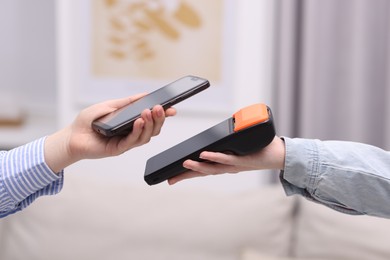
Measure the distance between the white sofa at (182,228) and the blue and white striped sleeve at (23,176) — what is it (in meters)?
0.49

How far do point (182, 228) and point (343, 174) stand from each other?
2.24 feet

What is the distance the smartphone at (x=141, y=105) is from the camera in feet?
3.02

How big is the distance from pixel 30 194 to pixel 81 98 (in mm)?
1069

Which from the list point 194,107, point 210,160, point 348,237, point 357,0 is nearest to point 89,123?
point 210,160

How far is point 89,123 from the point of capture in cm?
102

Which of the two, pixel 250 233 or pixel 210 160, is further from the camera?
pixel 250 233

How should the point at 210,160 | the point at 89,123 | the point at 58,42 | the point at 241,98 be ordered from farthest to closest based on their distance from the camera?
1. the point at 58,42
2. the point at 241,98
3. the point at 89,123
4. the point at 210,160

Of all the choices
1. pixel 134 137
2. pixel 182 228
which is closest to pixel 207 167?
pixel 134 137

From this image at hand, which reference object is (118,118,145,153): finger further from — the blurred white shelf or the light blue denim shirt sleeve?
the blurred white shelf

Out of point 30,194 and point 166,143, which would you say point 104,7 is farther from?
point 30,194

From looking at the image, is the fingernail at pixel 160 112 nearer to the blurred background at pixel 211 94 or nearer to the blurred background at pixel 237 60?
the blurred background at pixel 211 94

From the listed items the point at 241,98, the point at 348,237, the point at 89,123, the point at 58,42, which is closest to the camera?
the point at 89,123

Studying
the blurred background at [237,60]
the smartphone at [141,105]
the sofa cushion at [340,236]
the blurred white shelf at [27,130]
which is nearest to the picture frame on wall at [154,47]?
the blurred background at [237,60]

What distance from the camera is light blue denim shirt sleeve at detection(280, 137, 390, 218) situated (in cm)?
92
